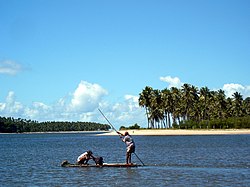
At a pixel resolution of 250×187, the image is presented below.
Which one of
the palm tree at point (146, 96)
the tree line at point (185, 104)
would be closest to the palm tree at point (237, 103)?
the tree line at point (185, 104)

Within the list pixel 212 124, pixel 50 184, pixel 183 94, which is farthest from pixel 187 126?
pixel 50 184

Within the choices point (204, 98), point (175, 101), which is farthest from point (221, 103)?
point (175, 101)

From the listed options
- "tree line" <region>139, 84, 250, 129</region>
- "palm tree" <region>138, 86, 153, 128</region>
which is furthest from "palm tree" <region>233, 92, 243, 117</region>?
"palm tree" <region>138, 86, 153, 128</region>

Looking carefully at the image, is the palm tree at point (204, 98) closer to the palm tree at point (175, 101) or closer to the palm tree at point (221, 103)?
the palm tree at point (221, 103)

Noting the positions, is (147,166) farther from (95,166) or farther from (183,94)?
(183,94)

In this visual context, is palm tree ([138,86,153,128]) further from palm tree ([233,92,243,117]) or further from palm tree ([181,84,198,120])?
palm tree ([233,92,243,117])

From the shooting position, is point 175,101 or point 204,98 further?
point 204,98

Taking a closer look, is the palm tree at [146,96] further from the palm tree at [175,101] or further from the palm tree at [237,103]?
the palm tree at [237,103]

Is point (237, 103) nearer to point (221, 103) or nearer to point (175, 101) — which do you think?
point (221, 103)

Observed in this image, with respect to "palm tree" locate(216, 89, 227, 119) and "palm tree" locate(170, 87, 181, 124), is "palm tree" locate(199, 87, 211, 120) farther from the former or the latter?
"palm tree" locate(170, 87, 181, 124)

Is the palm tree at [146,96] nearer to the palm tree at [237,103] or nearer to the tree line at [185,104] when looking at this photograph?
the tree line at [185,104]

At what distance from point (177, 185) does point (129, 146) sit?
29.2ft

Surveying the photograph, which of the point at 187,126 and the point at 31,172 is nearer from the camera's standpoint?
the point at 31,172

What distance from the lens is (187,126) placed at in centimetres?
12225
